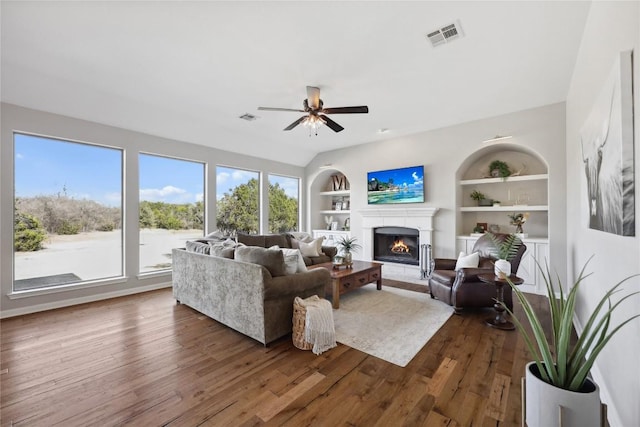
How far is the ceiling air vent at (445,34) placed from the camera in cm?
247

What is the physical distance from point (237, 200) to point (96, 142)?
2732 mm

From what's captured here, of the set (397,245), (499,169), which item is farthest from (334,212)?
(499,169)

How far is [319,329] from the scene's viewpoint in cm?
255

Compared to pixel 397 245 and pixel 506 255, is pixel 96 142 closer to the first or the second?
pixel 397 245

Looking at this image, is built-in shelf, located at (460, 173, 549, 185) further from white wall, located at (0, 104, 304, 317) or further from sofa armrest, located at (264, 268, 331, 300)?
white wall, located at (0, 104, 304, 317)

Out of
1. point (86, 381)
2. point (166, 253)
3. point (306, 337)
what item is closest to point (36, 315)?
point (166, 253)

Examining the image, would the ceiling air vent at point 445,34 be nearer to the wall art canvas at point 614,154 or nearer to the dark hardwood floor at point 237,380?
the wall art canvas at point 614,154

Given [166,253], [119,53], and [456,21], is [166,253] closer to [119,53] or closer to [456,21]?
[119,53]

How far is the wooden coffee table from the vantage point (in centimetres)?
368

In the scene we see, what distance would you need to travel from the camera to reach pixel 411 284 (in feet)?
16.2

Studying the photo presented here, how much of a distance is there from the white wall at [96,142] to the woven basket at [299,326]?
11.5 ft

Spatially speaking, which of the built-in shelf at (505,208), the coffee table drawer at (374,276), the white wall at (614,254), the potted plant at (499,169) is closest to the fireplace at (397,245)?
the built-in shelf at (505,208)

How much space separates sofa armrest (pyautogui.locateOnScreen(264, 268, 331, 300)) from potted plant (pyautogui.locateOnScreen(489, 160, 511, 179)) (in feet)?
12.8

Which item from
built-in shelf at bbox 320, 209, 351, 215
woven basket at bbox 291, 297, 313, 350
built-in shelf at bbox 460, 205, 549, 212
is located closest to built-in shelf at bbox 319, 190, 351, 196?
built-in shelf at bbox 320, 209, 351, 215
